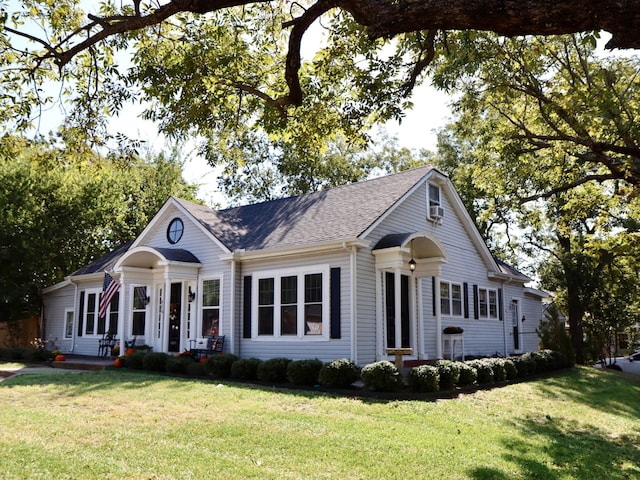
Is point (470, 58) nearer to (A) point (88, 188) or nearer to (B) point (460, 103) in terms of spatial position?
(B) point (460, 103)

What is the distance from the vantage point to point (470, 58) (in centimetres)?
1013

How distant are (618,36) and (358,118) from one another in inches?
231

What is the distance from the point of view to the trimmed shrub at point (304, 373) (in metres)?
12.2

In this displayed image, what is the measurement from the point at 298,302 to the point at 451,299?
579 centimetres

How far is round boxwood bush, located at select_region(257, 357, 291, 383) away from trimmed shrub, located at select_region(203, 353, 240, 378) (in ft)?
3.74

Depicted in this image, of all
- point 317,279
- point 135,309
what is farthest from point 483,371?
point 135,309

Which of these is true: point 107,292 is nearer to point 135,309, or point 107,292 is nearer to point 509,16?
point 135,309

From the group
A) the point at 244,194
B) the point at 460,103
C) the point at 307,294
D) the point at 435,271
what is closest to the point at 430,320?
the point at 435,271

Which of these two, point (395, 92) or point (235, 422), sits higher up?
point (395, 92)

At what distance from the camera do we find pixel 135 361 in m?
15.0

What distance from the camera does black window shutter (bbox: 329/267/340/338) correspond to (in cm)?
1345

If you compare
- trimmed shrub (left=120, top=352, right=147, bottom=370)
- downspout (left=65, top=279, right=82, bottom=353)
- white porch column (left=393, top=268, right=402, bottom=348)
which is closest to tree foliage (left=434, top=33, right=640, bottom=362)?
white porch column (left=393, top=268, right=402, bottom=348)

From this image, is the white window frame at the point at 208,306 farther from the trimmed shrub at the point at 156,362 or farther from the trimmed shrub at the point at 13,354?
the trimmed shrub at the point at 13,354

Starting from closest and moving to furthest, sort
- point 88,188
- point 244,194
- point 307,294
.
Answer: point 307,294 → point 88,188 → point 244,194
